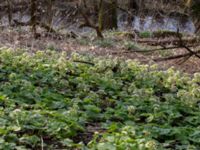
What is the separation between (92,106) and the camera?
169 inches

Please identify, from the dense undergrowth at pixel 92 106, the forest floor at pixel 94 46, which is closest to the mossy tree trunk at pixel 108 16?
the forest floor at pixel 94 46

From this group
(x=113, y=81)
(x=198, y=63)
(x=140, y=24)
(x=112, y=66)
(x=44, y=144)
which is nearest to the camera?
(x=44, y=144)

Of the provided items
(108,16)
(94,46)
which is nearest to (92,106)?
(94,46)

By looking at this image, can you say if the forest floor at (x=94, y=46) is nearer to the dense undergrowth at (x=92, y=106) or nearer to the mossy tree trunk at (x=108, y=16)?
the dense undergrowth at (x=92, y=106)

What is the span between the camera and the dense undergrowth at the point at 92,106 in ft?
11.0

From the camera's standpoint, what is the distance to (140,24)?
1820 centimetres

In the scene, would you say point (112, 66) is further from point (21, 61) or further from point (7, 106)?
point (7, 106)

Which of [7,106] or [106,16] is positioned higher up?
[106,16]

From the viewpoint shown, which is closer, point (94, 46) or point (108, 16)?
point (94, 46)

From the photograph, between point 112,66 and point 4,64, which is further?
point 112,66

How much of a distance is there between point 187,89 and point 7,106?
2457 mm

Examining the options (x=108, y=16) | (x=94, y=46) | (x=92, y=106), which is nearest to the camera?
(x=92, y=106)

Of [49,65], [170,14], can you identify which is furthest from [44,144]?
[170,14]

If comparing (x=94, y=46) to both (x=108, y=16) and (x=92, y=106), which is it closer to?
(x=92, y=106)
